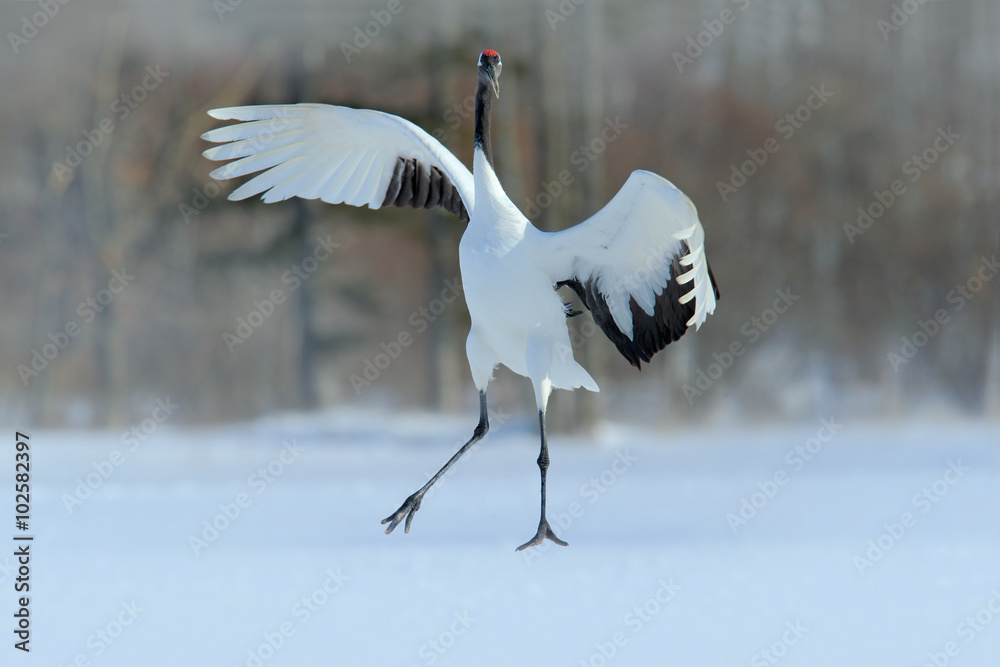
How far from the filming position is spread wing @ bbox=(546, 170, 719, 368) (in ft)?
11.8

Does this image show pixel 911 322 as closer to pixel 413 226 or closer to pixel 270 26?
pixel 413 226

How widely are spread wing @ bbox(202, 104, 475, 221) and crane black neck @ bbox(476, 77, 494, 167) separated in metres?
0.36

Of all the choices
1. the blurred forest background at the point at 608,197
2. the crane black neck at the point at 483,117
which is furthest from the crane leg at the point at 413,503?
the blurred forest background at the point at 608,197

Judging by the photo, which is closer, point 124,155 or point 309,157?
point 309,157

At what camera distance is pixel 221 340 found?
17547 millimetres

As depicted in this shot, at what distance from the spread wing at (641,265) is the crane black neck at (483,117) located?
0.42m

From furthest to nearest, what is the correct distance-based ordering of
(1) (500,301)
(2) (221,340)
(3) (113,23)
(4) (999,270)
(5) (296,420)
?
(2) (221,340) < (4) (999,270) < (3) (113,23) < (5) (296,420) < (1) (500,301)

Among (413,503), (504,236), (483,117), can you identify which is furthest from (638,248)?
(413,503)

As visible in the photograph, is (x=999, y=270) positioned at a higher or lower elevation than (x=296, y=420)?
higher

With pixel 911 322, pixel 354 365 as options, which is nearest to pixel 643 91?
pixel 911 322

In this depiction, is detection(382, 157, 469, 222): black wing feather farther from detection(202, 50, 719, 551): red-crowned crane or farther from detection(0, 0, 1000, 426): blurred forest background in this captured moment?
detection(0, 0, 1000, 426): blurred forest background

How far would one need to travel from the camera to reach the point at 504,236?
376cm

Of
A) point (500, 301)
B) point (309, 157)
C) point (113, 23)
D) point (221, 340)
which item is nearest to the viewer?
point (500, 301)

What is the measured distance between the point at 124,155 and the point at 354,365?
5.16 m
